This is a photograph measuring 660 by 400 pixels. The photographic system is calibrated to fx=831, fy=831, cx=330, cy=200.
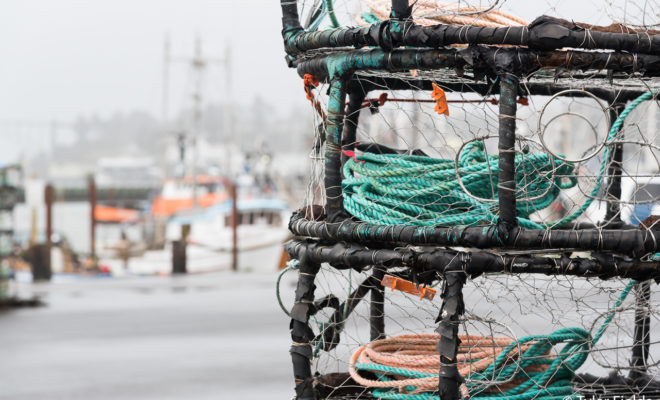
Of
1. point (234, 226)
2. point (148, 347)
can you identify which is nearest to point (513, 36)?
point (148, 347)

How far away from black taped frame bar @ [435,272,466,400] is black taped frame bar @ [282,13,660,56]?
743 millimetres

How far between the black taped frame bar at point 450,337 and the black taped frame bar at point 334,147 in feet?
1.63

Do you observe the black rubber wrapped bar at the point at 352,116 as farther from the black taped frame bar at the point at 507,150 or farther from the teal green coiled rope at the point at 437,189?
the black taped frame bar at the point at 507,150

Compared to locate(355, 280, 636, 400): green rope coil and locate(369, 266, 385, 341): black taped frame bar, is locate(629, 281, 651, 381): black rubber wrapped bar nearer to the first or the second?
locate(355, 280, 636, 400): green rope coil

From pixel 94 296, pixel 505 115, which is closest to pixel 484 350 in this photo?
pixel 505 115

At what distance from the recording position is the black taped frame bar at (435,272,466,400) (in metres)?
2.65

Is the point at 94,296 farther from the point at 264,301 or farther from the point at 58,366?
the point at 58,366

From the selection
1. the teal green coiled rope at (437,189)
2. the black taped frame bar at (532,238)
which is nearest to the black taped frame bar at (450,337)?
the black taped frame bar at (532,238)

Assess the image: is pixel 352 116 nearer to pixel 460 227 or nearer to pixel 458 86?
pixel 458 86

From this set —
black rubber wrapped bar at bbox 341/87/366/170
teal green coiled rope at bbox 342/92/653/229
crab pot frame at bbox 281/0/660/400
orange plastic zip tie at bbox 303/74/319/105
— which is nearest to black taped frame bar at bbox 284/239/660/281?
crab pot frame at bbox 281/0/660/400

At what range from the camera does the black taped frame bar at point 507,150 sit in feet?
8.41

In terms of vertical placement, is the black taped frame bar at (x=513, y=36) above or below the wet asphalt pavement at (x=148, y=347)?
above

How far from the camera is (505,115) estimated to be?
2562 millimetres

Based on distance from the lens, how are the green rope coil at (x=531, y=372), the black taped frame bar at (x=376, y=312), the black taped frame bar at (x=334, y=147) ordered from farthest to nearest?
the black taped frame bar at (x=376, y=312)
the green rope coil at (x=531, y=372)
the black taped frame bar at (x=334, y=147)
